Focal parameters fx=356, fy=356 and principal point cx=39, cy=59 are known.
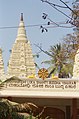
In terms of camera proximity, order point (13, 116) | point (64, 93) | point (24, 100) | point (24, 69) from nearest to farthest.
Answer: point (13, 116) < point (64, 93) < point (24, 100) < point (24, 69)

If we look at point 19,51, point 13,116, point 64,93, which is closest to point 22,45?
point 19,51

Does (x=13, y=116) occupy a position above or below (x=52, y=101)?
above

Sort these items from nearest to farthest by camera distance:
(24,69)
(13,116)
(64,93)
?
(13,116)
(64,93)
(24,69)

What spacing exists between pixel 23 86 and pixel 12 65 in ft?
38.4

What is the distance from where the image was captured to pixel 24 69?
939 inches

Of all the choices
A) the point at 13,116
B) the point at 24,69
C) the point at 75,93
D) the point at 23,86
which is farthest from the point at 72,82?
the point at 24,69

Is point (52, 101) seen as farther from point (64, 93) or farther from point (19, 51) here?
point (19, 51)

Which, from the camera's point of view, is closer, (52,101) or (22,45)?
(52,101)

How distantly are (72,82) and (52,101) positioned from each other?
180 cm

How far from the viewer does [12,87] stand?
12.4 m

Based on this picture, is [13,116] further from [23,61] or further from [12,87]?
[23,61]

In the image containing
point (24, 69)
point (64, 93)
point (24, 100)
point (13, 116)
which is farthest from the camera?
point (24, 69)

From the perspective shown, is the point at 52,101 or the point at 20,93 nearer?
the point at 20,93

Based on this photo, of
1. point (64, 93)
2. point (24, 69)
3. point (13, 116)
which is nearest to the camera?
point (13, 116)
